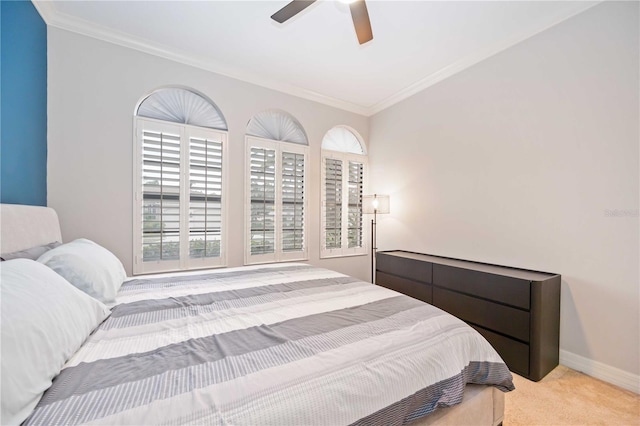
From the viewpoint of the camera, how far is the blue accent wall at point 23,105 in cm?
173

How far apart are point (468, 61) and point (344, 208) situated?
227cm

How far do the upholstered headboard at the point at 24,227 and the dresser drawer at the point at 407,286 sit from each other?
306cm

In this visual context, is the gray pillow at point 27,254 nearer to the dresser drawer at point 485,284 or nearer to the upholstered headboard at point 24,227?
the upholstered headboard at point 24,227

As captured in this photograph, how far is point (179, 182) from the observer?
282 cm

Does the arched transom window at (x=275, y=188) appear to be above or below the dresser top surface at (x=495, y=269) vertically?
above

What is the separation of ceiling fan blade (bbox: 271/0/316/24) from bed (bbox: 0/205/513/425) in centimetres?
190

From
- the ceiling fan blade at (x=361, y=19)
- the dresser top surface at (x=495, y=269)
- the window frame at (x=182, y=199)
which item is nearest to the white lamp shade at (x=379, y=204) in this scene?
the dresser top surface at (x=495, y=269)

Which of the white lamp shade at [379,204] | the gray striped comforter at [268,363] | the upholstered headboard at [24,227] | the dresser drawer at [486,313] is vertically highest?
the white lamp shade at [379,204]

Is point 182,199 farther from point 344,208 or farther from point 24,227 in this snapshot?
point 344,208

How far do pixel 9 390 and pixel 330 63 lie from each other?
3218 millimetres

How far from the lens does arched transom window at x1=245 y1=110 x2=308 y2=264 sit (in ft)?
10.6

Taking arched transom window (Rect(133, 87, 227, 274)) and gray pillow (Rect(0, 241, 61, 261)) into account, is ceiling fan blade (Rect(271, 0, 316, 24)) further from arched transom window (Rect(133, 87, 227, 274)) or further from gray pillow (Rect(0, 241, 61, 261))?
gray pillow (Rect(0, 241, 61, 261))

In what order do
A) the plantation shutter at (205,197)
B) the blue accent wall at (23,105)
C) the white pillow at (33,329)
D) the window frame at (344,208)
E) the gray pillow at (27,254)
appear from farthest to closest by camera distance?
the window frame at (344,208) < the plantation shutter at (205,197) < the blue accent wall at (23,105) < the gray pillow at (27,254) < the white pillow at (33,329)

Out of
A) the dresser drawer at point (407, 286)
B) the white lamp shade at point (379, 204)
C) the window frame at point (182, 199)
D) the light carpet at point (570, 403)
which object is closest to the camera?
the light carpet at point (570, 403)
